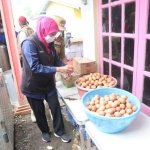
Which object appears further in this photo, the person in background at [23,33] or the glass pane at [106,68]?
the person in background at [23,33]

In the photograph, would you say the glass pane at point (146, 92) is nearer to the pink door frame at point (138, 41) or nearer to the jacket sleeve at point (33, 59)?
the pink door frame at point (138, 41)

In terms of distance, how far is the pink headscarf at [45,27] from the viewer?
5.07ft

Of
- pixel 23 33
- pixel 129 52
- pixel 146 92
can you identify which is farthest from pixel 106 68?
pixel 23 33

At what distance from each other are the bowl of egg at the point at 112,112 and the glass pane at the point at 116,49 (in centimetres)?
47

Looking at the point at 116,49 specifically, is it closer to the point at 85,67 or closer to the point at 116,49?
the point at 116,49

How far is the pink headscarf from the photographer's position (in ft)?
5.07

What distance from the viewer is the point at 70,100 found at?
1667mm

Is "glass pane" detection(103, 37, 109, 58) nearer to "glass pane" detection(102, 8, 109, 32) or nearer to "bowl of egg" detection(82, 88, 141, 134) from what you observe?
"glass pane" detection(102, 8, 109, 32)

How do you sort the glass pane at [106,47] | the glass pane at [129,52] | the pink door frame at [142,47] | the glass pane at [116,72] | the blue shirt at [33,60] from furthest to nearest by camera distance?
the glass pane at [106,47] < the glass pane at [116,72] < the blue shirt at [33,60] < the glass pane at [129,52] < the pink door frame at [142,47]

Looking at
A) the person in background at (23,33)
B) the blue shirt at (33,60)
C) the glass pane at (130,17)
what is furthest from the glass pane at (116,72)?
the person in background at (23,33)

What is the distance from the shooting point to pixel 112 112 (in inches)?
43.1

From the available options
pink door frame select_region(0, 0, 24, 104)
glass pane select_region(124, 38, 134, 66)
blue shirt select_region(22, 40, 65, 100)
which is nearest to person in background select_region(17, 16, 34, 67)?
pink door frame select_region(0, 0, 24, 104)

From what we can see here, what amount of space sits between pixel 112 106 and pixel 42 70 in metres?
0.75

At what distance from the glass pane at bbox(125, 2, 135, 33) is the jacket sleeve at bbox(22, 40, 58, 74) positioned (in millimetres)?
785
